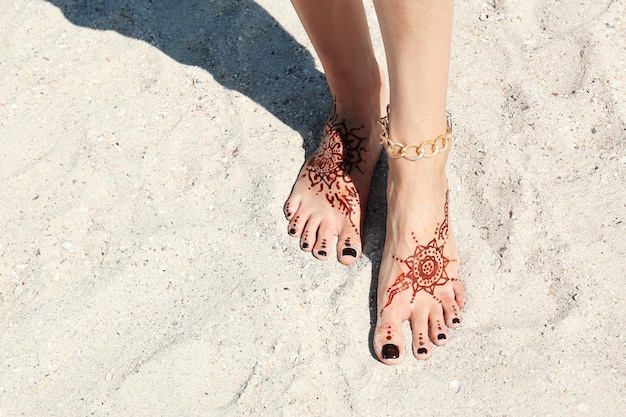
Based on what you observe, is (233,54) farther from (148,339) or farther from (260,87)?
(148,339)

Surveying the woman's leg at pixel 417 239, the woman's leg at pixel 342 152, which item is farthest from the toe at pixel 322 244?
the woman's leg at pixel 417 239

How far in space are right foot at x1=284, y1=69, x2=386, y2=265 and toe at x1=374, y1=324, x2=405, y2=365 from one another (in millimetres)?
288

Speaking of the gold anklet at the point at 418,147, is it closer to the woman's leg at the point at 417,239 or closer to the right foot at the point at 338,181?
the woman's leg at the point at 417,239

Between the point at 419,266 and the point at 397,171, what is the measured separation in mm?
236

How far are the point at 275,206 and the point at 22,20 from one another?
1155mm

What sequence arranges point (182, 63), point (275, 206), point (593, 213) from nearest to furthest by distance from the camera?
1. point (593, 213)
2. point (275, 206)
3. point (182, 63)

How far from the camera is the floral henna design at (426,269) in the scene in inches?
68.1

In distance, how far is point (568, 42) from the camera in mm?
2189

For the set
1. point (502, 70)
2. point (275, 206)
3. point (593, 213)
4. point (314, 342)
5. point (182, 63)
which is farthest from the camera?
point (182, 63)

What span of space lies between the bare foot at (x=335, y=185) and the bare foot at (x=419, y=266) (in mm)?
167

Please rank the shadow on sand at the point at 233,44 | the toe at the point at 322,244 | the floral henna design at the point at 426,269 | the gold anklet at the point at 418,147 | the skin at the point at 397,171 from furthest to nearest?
the shadow on sand at the point at 233,44 → the toe at the point at 322,244 → the floral henna design at the point at 426,269 → the gold anklet at the point at 418,147 → the skin at the point at 397,171

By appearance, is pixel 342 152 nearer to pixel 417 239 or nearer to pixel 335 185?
pixel 335 185

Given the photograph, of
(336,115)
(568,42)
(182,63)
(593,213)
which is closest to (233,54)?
(182,63)

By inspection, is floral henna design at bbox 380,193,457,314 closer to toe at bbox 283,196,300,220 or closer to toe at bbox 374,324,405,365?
toe at bbox 374,324,405,365
